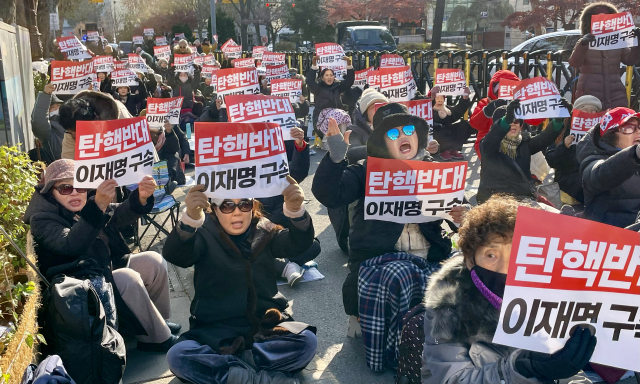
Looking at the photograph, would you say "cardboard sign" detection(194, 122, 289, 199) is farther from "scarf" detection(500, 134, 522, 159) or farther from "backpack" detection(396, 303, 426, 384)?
"scarf" detection(500, 134, 522, 159)

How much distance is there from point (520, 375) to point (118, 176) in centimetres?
297

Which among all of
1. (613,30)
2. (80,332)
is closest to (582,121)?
(613,30)

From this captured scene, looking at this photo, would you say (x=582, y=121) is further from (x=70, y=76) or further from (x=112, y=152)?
(x=70, y=76)

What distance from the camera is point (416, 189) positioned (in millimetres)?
4359

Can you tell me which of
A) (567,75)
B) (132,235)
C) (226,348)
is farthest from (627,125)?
(567,75)

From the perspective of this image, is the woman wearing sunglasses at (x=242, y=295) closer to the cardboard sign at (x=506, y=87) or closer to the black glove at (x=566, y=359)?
the black glove at (x=566, y=359)

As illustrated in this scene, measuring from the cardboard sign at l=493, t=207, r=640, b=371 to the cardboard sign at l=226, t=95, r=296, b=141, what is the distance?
392cm

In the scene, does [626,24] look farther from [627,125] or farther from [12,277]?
[12,277]

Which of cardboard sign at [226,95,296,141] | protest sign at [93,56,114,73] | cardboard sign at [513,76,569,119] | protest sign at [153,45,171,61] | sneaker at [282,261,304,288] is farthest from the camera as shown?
protest sign at [153,45,171,61]

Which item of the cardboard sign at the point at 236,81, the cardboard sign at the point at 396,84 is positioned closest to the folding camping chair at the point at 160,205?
the cardboard sign at the point at 236,81

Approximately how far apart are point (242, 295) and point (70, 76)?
23.2 ft

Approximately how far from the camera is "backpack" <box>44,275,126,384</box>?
3625mm

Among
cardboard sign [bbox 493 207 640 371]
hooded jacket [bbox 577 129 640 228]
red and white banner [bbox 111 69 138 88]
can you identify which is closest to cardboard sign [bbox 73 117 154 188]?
cardboard sign [bbox 493 207 640 371]

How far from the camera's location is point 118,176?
15.0 ft
